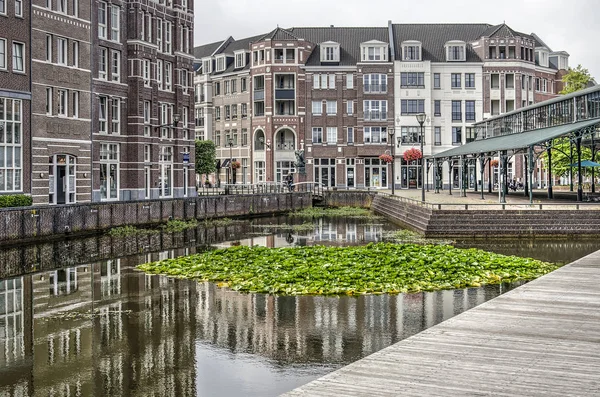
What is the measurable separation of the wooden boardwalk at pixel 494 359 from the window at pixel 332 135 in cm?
6960

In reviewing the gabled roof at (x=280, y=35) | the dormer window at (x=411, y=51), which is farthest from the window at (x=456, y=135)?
the gabled roof at (x=280, y=35)

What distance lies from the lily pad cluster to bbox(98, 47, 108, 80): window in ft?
88.8

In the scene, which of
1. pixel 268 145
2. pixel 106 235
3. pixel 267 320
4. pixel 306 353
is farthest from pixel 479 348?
pixel 268 145

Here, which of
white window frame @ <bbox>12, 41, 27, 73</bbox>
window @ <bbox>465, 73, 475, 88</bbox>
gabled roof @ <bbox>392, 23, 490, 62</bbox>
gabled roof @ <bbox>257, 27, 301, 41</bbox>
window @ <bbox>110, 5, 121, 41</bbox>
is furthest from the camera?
gabled roof @ <bbox>392, 23, 490, 62</bbox>

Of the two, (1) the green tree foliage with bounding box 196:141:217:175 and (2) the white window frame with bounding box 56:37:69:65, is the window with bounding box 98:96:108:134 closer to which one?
(2) the white window frame with bounding box 56:37:69:65

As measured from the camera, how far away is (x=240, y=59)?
91.2 m

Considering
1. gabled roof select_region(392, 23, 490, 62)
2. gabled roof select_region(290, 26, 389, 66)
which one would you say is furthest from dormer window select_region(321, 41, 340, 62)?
gabled roof select_region(392, 23, 490, 62)

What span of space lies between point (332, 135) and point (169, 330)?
69551 mm

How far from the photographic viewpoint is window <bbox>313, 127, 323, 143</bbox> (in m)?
85.0

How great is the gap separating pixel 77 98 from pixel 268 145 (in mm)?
37921

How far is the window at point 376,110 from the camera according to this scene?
277 feet

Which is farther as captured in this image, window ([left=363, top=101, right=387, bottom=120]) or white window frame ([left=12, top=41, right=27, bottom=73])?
window ([left=363, top=101, right=387, bottom=120])

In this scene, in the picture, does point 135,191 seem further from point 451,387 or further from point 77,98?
point 451,387

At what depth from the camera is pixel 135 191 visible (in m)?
54.8
